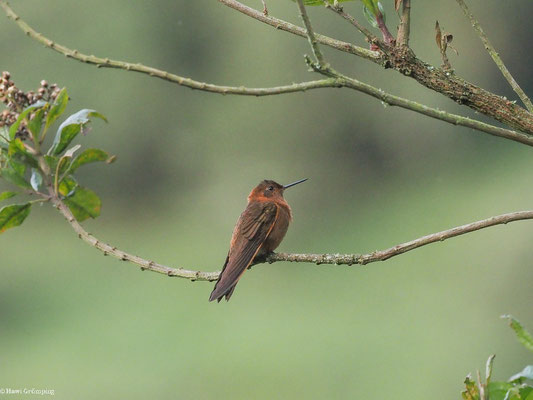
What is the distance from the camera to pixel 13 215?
307cm

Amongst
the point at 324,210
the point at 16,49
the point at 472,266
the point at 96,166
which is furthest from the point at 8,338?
the point at 472,266

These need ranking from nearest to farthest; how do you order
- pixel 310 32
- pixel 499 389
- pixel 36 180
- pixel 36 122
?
pixel 310 32 < pixel 499 389 < pixel 36 122 < pixel 36 180

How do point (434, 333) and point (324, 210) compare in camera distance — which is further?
point (324, 210)

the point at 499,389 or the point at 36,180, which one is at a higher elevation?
the point at 36,180

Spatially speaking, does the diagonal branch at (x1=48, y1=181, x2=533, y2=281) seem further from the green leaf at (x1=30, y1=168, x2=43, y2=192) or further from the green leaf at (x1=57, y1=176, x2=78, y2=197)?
the green leaf at (x1=57, y1=176, x2=78, y2=197)

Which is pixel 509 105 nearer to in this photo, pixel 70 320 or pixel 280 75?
pixel 280 75

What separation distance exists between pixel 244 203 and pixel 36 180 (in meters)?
6.98

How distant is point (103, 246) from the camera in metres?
2.75

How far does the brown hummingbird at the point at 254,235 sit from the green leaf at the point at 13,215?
0.75 metres

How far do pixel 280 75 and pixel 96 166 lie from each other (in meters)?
3.29

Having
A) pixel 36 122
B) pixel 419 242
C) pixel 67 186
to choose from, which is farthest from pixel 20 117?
pixel 419 242

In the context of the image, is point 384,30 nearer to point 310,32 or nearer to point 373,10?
point 373,10

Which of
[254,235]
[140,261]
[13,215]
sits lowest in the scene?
[140,261]

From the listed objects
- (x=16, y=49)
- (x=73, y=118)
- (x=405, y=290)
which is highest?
(x=16, y=49)
